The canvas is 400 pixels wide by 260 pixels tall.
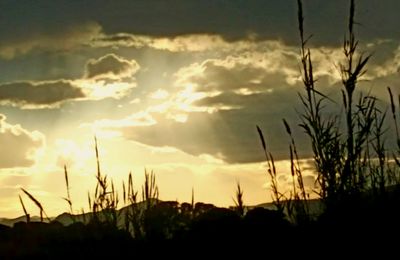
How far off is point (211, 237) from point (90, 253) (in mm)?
1163

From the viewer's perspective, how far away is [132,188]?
26.2ft

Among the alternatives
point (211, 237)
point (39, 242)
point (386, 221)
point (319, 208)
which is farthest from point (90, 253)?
point (386, 221)

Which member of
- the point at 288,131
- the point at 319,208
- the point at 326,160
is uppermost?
the point at 288,131

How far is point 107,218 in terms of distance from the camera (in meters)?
7.38

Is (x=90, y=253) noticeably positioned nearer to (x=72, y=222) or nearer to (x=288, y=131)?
(x=72, y=222)

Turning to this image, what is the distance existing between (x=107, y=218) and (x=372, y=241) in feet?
10.8

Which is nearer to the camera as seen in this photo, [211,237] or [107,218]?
[211,237]

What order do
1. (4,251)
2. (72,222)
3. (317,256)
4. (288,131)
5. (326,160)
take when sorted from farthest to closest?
1. (288,131)
2. (72,222)
3. (326,160)
4. (4,251)
5. (317,256)

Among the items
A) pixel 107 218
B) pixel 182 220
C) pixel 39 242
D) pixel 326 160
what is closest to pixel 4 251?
pixel 39 242

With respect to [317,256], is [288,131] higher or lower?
higher

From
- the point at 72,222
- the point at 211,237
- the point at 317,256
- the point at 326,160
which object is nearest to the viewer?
the point at 317,256

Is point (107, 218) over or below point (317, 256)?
over

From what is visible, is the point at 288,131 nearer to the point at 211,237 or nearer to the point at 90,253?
the point at 211,237

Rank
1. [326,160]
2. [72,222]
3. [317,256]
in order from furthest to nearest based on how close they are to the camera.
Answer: [72,222] < [326,160] < [317,256]
